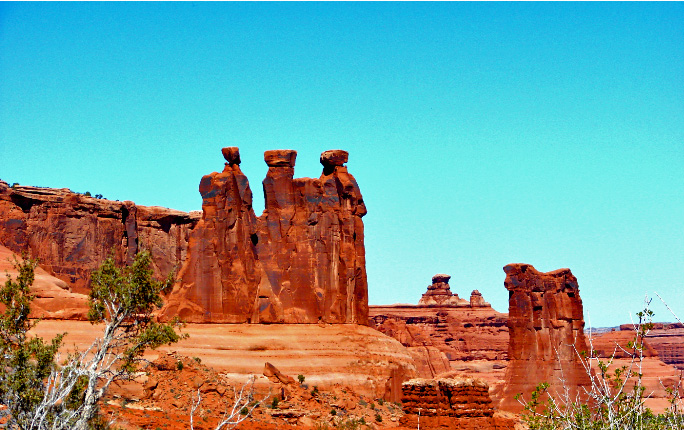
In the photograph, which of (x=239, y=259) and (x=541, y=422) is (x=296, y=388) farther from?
(x=541, y=422)

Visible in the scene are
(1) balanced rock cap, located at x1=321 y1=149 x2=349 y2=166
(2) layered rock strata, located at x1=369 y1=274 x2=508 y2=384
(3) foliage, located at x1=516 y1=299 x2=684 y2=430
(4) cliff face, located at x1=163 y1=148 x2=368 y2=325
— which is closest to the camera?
(3) foliage, located at x1=516 y1=299 x2=684 y2=430

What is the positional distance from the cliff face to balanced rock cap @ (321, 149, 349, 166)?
10cm

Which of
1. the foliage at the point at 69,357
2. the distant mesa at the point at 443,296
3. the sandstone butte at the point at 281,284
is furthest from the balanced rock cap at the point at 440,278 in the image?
the foliage at the point at 69,357

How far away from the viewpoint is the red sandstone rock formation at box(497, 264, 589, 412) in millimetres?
83312

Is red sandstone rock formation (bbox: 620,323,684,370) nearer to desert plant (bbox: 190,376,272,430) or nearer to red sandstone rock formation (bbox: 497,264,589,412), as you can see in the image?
red sandstone rock formation (bbox: 497,264,589,412)

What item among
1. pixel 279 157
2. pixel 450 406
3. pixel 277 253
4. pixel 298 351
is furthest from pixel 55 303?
pixel 450 406

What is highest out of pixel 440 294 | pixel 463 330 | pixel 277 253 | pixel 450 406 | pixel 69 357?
pixel 440 294

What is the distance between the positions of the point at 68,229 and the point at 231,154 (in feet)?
73.2

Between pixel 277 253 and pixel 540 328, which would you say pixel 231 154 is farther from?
pixel 540 328

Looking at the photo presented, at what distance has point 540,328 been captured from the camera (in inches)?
3346

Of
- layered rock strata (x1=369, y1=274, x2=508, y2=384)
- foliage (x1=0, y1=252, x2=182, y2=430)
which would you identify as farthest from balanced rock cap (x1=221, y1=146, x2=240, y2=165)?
layered rock strata (x1=369, y1=274, x2=508, y2=384)

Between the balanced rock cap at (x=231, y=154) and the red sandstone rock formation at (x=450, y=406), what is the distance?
28.1m

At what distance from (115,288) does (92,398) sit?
17.3 ft

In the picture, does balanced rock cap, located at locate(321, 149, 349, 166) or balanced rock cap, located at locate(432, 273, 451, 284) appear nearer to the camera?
balanced rock cap, located at locate(321, 149, 349, 166)
